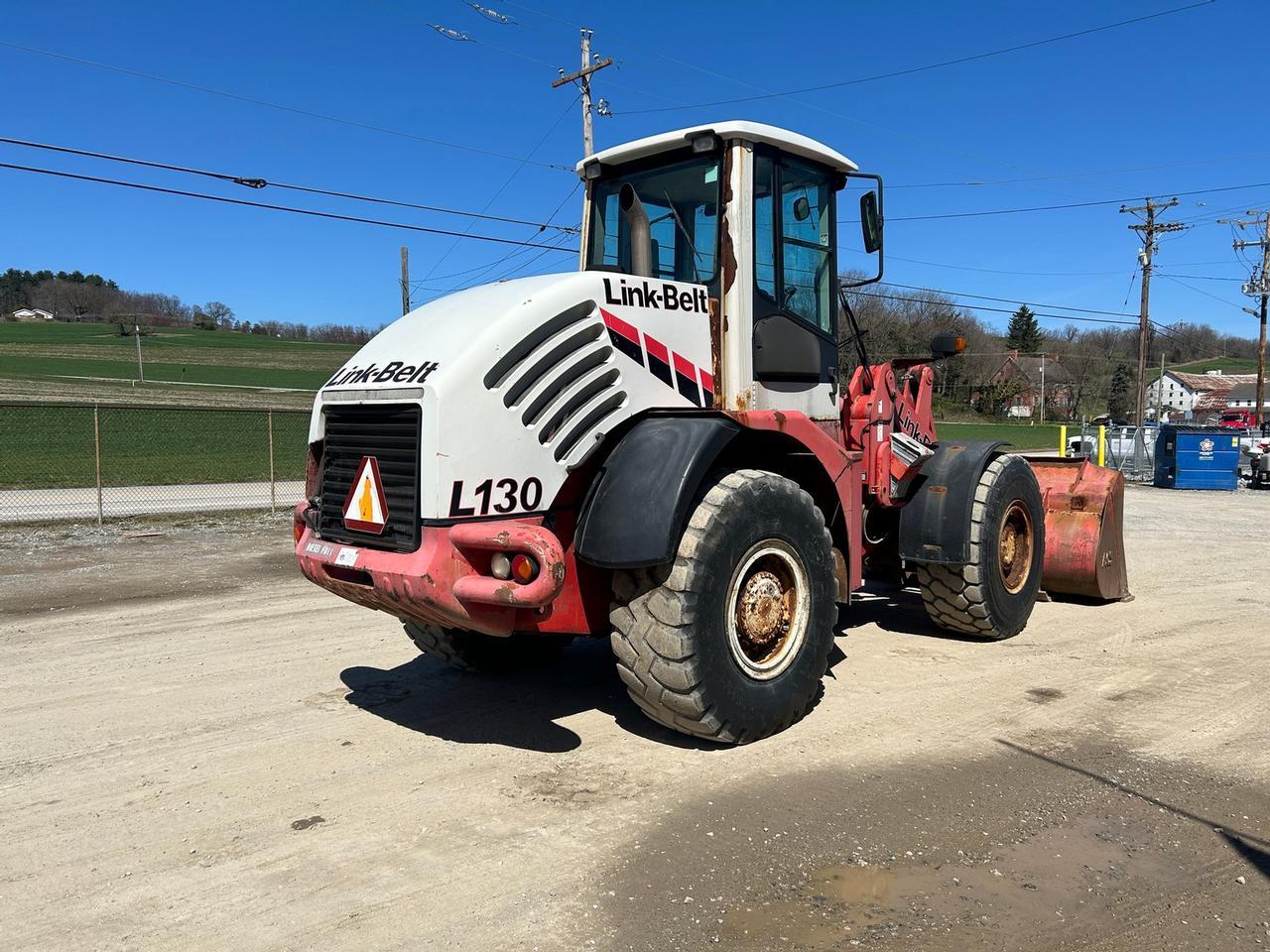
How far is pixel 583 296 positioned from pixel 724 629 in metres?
1.68

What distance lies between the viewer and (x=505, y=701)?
5457 millimetres

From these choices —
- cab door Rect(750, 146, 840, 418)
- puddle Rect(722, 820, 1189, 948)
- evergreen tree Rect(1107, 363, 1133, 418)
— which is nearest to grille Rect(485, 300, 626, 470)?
cab door Rect(750, 146, 840, 418)

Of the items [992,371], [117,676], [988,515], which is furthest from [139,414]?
[992,371]

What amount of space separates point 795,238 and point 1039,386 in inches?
3805

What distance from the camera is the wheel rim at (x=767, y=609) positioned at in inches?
180

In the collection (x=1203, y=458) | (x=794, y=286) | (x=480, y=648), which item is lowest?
(x=480, y=648)

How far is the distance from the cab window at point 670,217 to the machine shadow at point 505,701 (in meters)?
2.45

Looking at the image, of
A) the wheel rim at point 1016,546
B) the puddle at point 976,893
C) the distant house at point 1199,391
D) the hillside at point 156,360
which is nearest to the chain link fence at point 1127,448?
the wheel rim at point 1016,546

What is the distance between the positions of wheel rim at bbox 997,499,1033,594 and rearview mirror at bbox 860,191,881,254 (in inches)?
95.5

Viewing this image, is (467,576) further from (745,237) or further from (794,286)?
(794,286)

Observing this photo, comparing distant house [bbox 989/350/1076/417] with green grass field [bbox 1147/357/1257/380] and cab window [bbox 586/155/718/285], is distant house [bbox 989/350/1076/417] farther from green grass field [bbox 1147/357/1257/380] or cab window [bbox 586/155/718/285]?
cab window [bbox 586/155/718/285]

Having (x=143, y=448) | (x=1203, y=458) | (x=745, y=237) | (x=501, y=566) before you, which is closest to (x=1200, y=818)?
(x=501, y=566)

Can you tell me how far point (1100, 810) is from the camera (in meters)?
3.99

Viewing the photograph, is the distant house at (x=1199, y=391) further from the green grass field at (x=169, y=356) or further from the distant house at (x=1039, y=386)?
the green grass field at (x=169, y=356)
